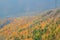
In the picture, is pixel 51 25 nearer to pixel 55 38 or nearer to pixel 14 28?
pixel 55 38

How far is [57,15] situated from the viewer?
5438mm

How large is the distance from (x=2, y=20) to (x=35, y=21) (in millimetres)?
1023

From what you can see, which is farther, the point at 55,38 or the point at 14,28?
the point at 14,28

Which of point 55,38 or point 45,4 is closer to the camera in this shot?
point 55,38

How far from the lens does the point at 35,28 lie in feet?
18.2

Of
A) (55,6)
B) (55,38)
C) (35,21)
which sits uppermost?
(55,6)

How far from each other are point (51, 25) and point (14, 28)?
1119 mm

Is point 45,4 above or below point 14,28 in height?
above

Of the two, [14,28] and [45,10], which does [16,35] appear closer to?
[14,28]

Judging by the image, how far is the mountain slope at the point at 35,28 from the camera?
538cm

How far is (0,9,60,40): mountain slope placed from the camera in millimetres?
A: 5379

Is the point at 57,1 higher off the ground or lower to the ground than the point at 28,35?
higher

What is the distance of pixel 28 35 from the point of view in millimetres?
5547

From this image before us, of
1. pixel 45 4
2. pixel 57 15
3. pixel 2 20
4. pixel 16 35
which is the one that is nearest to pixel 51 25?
pixel 57 15
